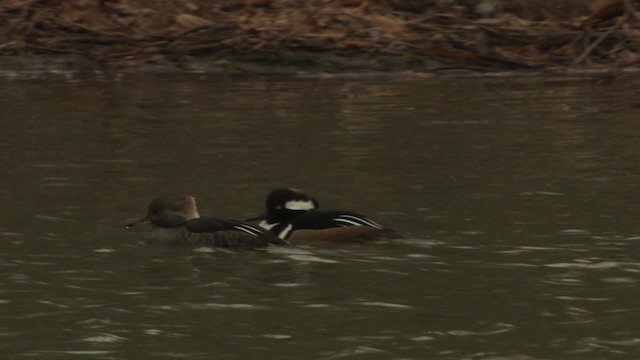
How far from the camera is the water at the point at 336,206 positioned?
967 cm

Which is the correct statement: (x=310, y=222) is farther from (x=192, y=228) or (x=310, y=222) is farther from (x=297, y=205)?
(x=192, y=228)

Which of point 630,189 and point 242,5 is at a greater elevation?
point 242,5

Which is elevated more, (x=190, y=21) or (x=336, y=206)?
(x=190, y=21)

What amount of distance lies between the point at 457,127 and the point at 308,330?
932 centimetres

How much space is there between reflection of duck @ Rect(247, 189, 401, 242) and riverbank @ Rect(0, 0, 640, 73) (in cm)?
1139

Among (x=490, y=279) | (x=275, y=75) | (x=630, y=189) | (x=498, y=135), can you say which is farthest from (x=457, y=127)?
(x=490, y=279)

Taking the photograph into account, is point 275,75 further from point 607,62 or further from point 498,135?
point 498,135

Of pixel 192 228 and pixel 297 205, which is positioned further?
pixel 297 205

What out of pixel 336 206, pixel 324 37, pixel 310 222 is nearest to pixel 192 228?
pixel 310 222

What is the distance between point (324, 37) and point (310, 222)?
12.6 metres

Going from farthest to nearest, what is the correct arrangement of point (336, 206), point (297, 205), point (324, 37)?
point (324, 37), point (336, 206), point (297, 205)

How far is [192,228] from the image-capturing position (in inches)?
502

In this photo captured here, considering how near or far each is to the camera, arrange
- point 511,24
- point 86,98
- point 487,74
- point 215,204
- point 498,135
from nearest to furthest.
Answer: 1. point 215,204
2. point 498,135
3. point 86,98
4. point 487,74
5. point 511,24

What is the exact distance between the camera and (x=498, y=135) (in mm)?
18094
